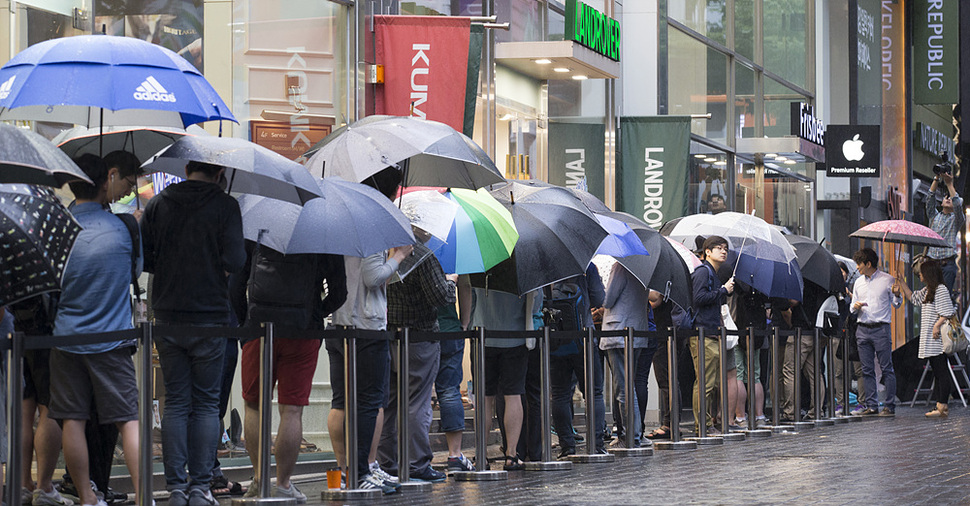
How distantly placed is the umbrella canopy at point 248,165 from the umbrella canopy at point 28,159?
31.5 inches

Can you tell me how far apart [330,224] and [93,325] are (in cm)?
147

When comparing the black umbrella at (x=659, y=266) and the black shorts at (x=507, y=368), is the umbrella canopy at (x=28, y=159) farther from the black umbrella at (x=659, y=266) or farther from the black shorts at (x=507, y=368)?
the black umbrella at (x=659, y=266)

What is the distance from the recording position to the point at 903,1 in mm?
38719

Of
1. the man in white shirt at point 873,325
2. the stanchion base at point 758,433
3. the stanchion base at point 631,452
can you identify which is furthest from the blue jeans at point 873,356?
the stanchion base at point 631,452

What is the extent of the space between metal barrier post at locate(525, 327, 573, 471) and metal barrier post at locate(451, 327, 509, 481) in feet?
1.86

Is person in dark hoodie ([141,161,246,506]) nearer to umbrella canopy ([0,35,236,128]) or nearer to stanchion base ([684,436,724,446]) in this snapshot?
umbrella canopy ([0,35,236,128])

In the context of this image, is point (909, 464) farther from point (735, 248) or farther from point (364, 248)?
point (364, 248)

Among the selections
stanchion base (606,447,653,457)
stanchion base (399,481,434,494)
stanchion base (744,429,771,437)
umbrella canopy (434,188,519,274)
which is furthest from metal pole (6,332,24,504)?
stanchion base (744,429,771,437)

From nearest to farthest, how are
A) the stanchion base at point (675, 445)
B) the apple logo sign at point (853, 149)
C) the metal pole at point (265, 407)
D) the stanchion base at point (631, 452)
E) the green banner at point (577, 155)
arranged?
the metal pole at point (265, 407) < the stanchion base at point (631, 452) < the stanchion base at point (675, 445) < the green banner at point (577, 155) < the apple logo sign at point (853, 149)

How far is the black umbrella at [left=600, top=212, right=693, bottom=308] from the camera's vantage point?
12.2 meters

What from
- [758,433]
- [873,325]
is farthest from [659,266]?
[873,325]

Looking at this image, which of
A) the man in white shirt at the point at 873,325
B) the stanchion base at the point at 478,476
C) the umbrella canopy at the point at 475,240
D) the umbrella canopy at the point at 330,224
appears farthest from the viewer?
the man in white shirt at the point at 873,325

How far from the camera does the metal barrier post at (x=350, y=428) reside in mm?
8867

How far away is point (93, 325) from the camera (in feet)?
24.6
